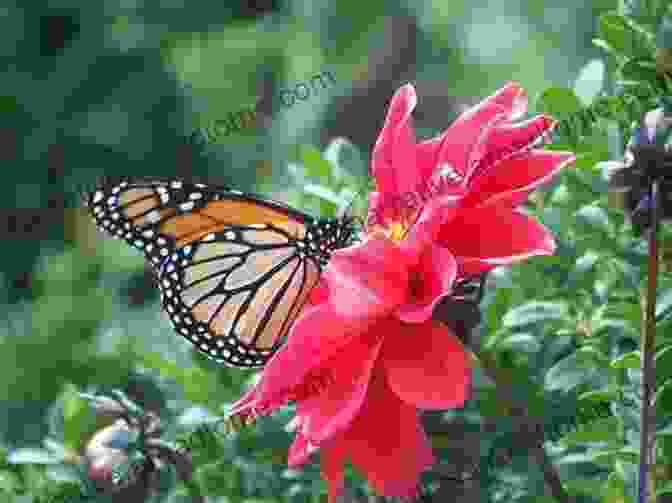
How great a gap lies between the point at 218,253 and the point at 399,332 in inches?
17.5

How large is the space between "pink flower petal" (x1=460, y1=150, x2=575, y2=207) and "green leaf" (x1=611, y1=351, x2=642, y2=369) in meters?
0.17

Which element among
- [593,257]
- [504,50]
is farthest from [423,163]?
[504,50]

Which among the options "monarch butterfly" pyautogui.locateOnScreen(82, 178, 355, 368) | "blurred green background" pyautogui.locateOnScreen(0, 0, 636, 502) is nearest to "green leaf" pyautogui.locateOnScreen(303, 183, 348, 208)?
"monarch butterfly" pyautogui.locateOnScreen(82, 178, 355, 368)

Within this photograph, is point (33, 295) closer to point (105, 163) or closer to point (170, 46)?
point (105, 163)

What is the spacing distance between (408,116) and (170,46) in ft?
8.94

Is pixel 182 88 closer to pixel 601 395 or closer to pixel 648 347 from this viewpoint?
pixel 601 395

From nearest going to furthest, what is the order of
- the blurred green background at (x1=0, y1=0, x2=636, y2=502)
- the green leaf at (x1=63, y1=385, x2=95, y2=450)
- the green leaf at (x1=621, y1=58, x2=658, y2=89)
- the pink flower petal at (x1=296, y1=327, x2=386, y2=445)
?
→ the pink flower petal at (x1=296, y1=327, x2=386, y2=445), the green leaf at (x1=621, y1=58, x2=658, y2=89), the green leaf at (x1=63, y1=385, x2=95, y2=450), the blurred green background at (x1=0, y1=0, x2=636, y2=502)

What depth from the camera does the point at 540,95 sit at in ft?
4.60

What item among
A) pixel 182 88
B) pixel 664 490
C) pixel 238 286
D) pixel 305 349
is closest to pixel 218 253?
pixel 238 286

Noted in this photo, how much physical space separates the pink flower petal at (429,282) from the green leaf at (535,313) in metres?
0.26

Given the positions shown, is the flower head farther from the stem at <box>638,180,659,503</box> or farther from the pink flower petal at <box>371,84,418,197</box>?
the pink flower petal at <box>371,84,418,197</box>

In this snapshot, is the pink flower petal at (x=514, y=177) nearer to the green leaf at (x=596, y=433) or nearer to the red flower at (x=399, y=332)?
the red flower at (x=399, y=332)

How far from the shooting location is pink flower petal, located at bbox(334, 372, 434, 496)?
108 centimetres

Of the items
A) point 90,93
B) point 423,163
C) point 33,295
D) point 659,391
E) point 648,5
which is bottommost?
point 33,295
